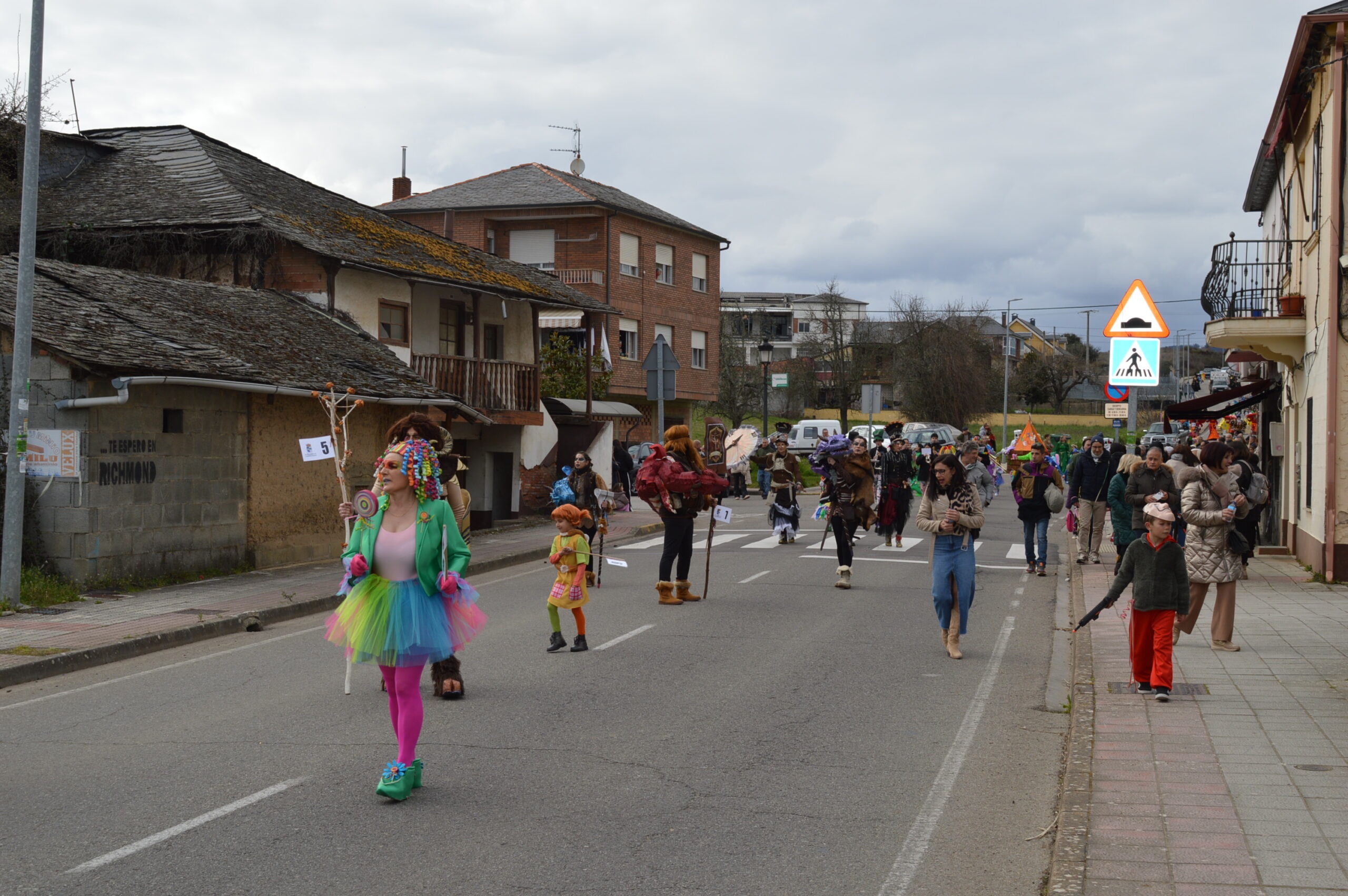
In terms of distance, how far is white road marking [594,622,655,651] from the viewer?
10977mm

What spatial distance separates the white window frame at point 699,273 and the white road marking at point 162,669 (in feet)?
120

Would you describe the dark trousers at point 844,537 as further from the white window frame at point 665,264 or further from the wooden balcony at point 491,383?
the white window frame at point 665,264

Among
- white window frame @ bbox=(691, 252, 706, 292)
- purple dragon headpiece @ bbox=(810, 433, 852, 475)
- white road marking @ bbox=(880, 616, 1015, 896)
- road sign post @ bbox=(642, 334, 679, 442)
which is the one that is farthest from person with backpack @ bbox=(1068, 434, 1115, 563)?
white window frame @ bbox=(691, 252, 706, 292)

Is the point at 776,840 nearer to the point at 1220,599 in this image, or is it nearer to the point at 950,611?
the point at 950,611

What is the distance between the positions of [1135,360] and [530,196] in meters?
31.3

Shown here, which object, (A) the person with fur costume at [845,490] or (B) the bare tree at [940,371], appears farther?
(B) the bare tree at [940,371]

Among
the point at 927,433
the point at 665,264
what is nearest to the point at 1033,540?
the point at 665,264

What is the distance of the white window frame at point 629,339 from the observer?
43.6 metres

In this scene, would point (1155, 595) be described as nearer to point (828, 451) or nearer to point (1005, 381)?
point (828, 451)

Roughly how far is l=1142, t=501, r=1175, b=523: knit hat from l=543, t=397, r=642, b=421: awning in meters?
23.6

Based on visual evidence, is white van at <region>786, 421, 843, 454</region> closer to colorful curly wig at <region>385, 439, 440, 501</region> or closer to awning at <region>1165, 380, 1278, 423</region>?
awning at <region>1165, 380, 1278, 423</region>

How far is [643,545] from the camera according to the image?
76.3 ft

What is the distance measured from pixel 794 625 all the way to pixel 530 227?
33.0 m

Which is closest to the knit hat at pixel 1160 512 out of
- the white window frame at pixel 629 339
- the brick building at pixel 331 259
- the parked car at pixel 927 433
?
the brick building at pixel 331 259
